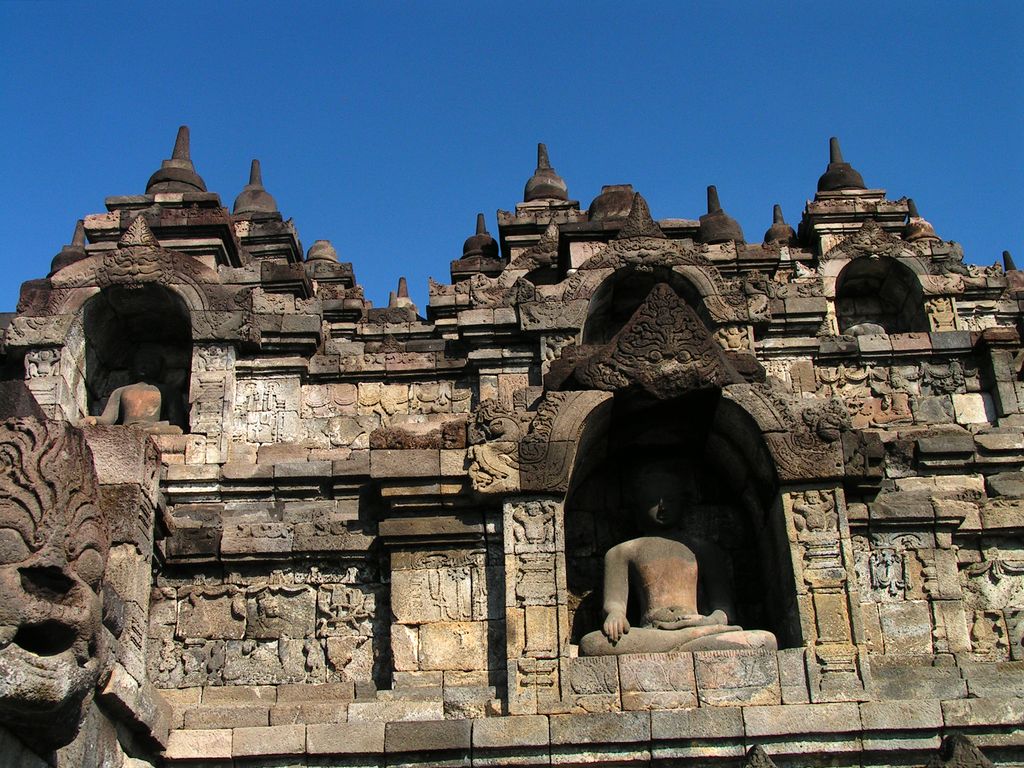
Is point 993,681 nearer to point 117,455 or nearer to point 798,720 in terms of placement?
point 798,720

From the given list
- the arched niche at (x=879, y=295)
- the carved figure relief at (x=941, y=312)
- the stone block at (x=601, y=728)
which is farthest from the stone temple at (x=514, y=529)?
the arched niche at (x=879, y=295)

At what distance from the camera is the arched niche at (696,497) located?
40.3ft

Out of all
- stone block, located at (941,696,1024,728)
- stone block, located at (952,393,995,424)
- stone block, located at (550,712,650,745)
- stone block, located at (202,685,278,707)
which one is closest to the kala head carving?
stone block, located at (202,685,278,707)

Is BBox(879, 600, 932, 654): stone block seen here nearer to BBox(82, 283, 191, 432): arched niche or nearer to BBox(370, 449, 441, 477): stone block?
BBox(370, 449, 441, 477): stone block

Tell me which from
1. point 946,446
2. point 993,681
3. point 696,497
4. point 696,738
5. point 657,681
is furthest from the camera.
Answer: point 946,446

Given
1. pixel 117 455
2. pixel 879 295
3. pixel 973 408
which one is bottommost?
pixel 117 455

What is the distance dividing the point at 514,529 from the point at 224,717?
3.01m

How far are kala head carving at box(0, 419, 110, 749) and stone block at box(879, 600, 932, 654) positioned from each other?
7.27 m

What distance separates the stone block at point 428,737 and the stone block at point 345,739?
90 millimetres

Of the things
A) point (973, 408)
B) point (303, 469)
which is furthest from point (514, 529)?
point (973, 408)

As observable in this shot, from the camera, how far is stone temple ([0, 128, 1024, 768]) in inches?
404

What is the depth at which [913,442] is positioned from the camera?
1426 cm

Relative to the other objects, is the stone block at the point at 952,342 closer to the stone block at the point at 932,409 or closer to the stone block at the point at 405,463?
the stone block at the point at 932,409

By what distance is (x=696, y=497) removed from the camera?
13.3m
